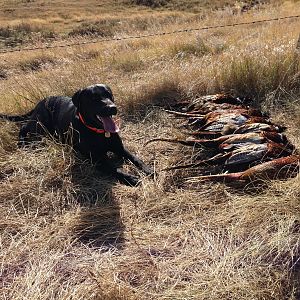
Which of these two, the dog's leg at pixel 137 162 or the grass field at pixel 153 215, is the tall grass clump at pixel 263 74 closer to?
the grass field at pixel 153 215

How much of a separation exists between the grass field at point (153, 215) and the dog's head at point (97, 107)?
380 millimetres

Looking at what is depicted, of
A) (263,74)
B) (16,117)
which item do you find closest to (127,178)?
(16,117)

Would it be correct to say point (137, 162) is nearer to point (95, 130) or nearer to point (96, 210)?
point (95, 130)

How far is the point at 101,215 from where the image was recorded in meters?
3.12

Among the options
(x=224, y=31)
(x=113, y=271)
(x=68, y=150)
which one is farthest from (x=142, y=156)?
(x=224, y=31)

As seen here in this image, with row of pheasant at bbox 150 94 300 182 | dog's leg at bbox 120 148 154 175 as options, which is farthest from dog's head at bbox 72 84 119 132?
row of pheasant at bbox 150 94 300 182

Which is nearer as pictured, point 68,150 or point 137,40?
point 68,150

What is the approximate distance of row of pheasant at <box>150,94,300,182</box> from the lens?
10.4 ft

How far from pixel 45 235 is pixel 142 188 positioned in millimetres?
853

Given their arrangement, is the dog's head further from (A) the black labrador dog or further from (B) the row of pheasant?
(B) the row of pheasant

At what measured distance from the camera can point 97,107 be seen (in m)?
3.72

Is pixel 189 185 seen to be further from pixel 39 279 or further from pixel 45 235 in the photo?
pixel 39 279

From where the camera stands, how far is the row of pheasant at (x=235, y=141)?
316 cm

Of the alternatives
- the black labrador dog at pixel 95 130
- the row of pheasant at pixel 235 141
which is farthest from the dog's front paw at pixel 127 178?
the row of pheasant at pixel 235 141
